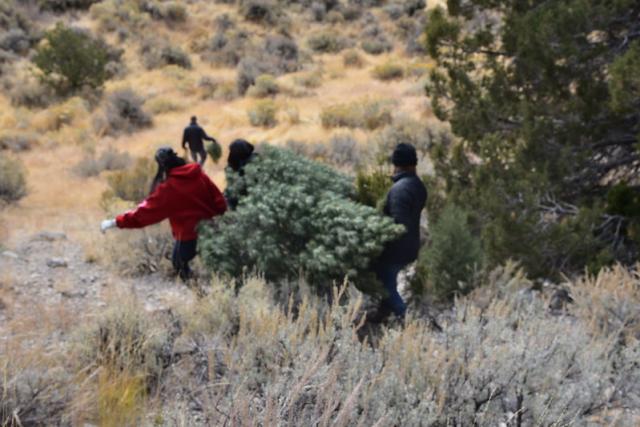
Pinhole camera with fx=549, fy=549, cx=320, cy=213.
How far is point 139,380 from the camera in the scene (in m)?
3.06

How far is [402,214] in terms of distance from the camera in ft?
13.7

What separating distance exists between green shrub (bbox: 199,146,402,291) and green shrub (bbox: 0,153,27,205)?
7.64m

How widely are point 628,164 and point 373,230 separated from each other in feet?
11.5

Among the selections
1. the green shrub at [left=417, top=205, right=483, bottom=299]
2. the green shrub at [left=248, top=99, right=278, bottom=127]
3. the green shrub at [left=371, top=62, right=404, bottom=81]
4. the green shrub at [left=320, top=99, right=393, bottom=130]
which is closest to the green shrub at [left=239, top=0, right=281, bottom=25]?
the green shrub at [left=371, top=62, right=404, bottom=81]

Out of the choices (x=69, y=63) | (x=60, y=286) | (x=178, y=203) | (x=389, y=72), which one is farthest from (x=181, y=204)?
(x=389, y=72)

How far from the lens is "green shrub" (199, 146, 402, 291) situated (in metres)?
4.13

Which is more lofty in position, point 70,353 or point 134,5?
point 134,5

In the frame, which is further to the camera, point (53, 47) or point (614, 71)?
point (53, 47)

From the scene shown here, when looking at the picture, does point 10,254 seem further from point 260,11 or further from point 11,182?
point 260,11

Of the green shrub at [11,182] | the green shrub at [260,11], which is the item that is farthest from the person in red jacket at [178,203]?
the green shrub at [260,11]

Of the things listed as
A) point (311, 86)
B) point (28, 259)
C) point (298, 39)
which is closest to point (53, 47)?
point (311, 86)

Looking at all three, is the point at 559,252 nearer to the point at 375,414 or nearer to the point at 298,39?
the point at 375,414

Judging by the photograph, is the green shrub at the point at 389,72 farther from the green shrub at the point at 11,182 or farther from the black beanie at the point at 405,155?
the black beanie at the point at 405,155

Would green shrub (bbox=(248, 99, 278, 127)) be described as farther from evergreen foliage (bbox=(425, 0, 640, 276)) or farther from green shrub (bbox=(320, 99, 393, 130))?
evergreen foliage (bbox=(425, 0, 640, 276))
